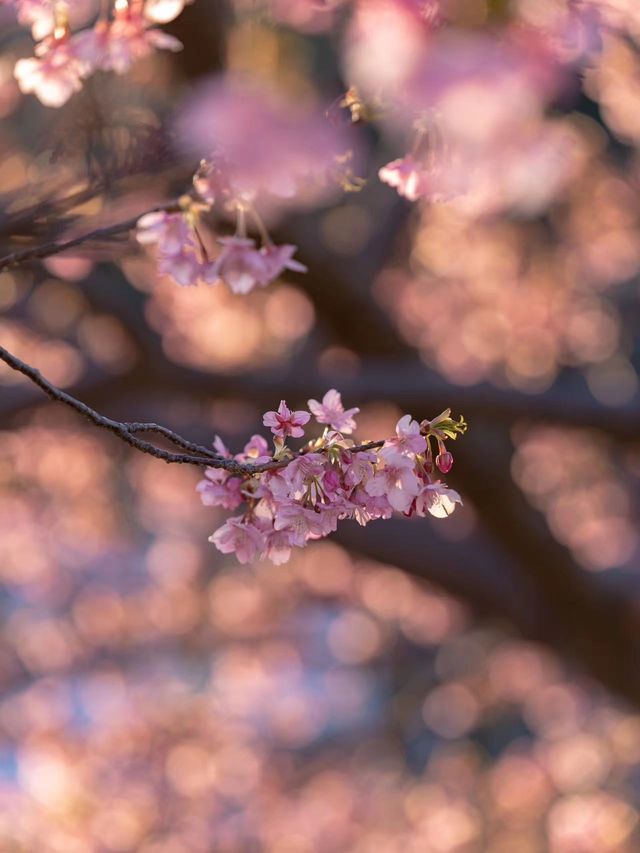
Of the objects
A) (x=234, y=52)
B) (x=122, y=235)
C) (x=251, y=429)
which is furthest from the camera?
(x=251, y=429)

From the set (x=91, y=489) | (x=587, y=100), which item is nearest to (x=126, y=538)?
(x=91, y=489)

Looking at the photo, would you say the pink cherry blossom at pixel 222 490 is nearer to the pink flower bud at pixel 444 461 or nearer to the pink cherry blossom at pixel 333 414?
the pink cherry blossom at pixel 333 414

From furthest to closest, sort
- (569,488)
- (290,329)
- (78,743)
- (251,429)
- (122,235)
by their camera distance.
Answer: (78,743) < (569,488) < (290,329) < (251,429) < (122,235)

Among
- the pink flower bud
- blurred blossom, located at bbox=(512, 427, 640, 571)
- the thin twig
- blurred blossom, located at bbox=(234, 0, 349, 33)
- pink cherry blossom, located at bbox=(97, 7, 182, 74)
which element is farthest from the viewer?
blurred blossom, located at bbox=(512, 427, 640, 571)

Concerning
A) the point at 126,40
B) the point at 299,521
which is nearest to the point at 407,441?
the point at 299,521

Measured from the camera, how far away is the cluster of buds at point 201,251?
4.42 ft

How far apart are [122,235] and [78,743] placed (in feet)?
18.0

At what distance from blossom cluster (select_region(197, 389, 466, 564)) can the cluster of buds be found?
169 millimetres

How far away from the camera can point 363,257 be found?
4.38m

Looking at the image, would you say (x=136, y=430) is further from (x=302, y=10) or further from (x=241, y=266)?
(x=302, y=10)

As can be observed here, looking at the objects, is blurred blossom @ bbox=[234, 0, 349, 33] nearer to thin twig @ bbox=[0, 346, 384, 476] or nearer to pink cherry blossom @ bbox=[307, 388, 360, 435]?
pink cherry blossom @ bbox=[307, 388, 360, 435]

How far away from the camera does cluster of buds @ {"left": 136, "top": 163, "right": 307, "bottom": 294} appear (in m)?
1.35

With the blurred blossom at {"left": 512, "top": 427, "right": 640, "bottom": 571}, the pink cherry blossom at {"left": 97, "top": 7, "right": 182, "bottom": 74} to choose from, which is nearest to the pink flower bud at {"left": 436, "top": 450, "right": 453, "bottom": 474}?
the pink cherry blossom at {"left": 97, "top": 7, "right": 182, "bottom": 74}

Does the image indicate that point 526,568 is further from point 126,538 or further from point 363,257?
point 126,538
